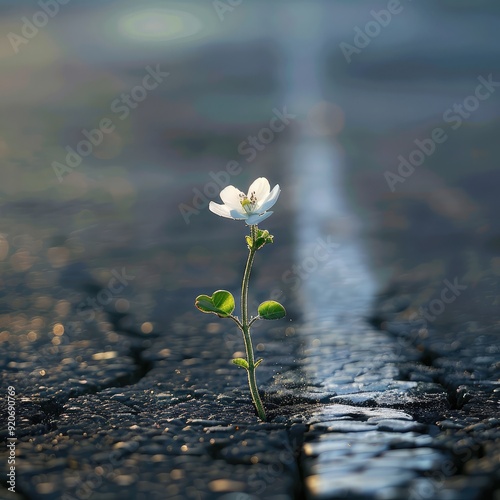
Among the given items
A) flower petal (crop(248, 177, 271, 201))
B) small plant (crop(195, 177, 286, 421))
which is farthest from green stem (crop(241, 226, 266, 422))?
flower petal (crop(248, 177, 271, 201))

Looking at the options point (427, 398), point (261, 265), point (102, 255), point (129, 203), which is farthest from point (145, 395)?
point (129, 203)

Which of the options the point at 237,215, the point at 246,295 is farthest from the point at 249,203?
the point at 246,295

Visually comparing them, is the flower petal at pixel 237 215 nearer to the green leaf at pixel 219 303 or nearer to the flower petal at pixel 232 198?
the flower petal at pixel 232 198

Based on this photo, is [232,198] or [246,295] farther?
[232,198]

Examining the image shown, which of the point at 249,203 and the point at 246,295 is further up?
the point at 249,203

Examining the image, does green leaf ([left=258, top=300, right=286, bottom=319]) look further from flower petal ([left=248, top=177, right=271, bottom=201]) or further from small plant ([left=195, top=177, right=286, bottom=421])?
flower petal ([left=248, top=177, right=271, bottom=201])

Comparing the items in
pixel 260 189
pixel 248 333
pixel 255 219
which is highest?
pixel 260 189

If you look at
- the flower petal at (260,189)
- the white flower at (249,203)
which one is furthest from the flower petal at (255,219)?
the flower petal at (260,189)

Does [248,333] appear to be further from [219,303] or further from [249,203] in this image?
[249,203]
